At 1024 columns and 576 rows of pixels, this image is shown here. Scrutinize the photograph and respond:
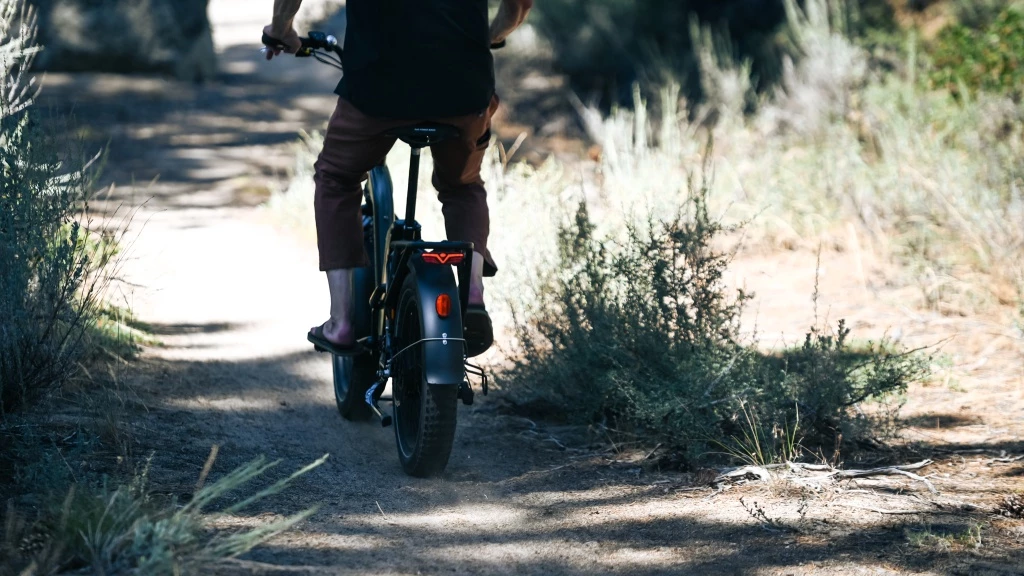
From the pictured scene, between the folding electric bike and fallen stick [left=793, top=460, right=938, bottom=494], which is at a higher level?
the folding electric bike

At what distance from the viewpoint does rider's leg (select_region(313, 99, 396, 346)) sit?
387 centimetres

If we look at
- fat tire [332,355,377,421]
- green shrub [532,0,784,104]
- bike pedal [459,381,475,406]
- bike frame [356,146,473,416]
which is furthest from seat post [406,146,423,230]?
green shrub [532,0,784,104]

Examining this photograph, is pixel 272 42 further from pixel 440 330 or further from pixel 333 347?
pixel 440 330

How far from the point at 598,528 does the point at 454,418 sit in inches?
25.5

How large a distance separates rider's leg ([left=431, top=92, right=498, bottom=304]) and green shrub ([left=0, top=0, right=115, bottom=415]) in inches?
50.9

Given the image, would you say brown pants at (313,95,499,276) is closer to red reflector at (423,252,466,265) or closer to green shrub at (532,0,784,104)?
red reflector at (423,252,466,265)

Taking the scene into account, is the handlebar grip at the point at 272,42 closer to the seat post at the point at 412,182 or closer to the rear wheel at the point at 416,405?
the seat post at the point at 412,182

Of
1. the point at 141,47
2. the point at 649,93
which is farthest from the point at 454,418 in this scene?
the point at 141,47

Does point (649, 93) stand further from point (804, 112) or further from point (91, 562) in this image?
point (91, 562)

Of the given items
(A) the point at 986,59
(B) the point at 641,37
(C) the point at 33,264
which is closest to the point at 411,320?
(C) the point at 33,264

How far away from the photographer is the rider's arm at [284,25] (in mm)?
3912

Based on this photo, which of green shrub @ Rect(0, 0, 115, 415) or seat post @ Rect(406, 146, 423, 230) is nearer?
green shrub @ Rect(0, 0, 115, 415)

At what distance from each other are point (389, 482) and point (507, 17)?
1.83 meters

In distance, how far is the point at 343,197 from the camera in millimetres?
4078
